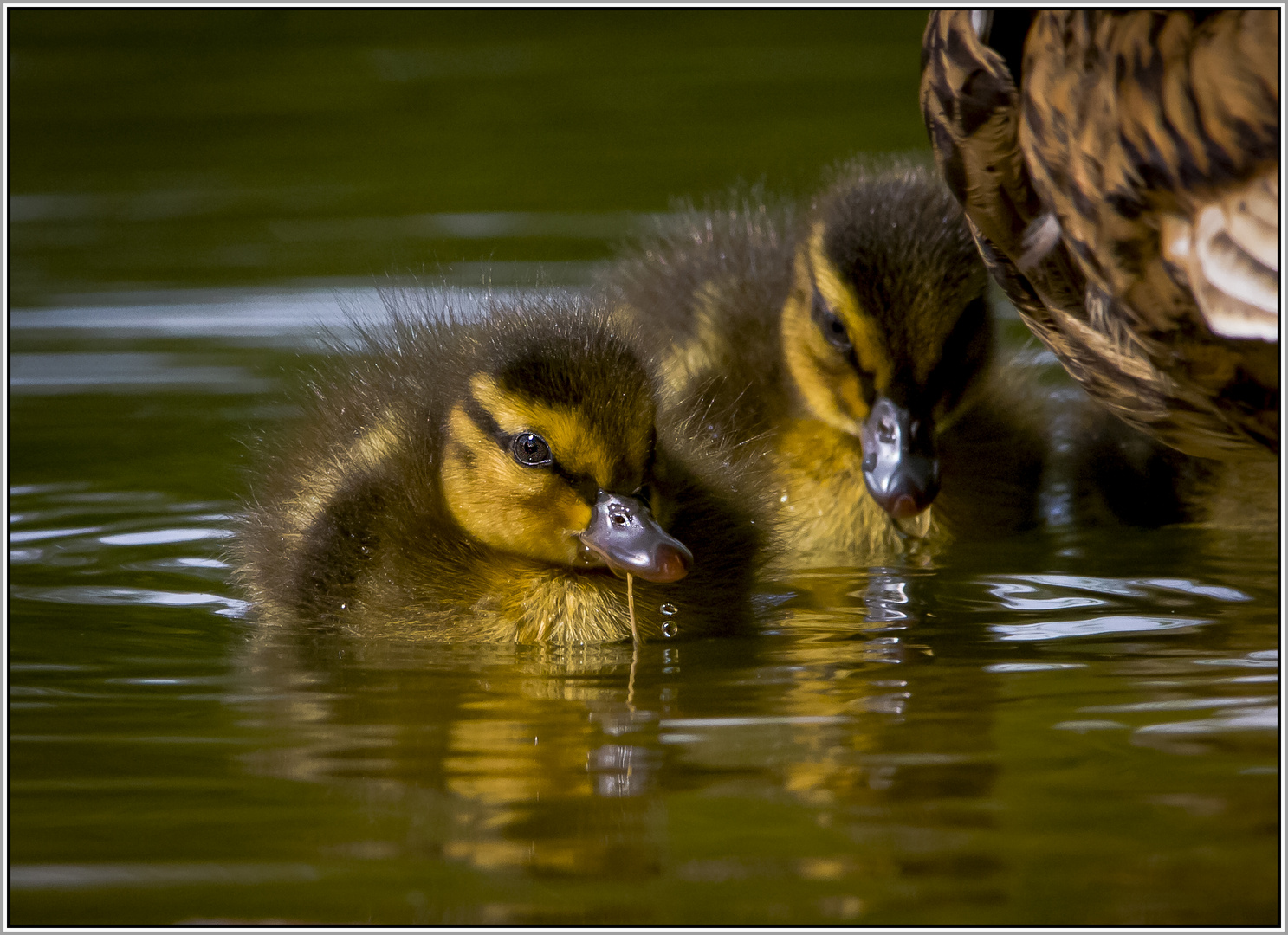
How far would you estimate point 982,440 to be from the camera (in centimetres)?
329

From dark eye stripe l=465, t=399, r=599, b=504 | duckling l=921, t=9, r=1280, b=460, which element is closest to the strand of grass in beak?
dark eye stripe l=465, t=399, r=599, b=504

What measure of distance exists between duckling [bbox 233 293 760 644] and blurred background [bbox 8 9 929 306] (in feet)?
4.89

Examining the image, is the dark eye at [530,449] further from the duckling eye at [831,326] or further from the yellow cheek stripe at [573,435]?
the duckling eye at [831,326]

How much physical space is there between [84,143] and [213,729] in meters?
4.37

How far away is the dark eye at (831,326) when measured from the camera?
10.1 ft

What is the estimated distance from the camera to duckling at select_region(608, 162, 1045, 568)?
9.75ft

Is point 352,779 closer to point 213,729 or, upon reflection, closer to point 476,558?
point 213,729

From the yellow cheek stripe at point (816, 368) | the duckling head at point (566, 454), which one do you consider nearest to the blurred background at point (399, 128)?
the yellow cheek stripe at point (816, 368)

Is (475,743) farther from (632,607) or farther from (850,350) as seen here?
(850,350)

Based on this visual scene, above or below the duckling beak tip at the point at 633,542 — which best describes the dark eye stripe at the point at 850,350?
above

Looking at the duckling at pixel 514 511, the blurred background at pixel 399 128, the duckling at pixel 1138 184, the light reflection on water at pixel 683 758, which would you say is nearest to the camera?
the light reflection on water at pixel 683 758

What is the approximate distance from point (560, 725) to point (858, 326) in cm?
113

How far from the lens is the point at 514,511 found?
8.29 feet

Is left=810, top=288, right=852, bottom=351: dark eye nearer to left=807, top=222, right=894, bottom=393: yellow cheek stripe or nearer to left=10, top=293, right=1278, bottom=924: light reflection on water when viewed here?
left=807, top=222, right=894, bottom=393: yellow cheek stripe
